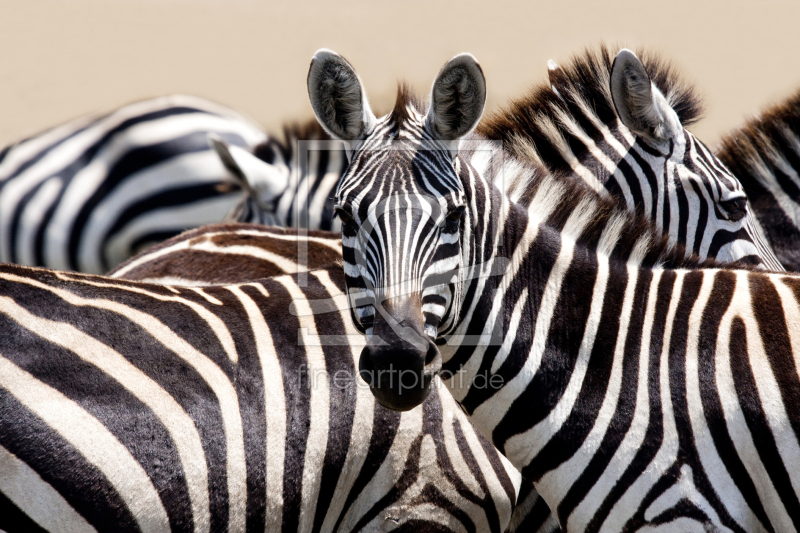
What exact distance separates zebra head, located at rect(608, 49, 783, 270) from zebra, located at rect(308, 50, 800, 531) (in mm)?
1200

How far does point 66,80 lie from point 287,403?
23.8 metres

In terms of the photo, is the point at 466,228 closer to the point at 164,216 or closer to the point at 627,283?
the point at 627,283

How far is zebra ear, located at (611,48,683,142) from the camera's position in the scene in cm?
413

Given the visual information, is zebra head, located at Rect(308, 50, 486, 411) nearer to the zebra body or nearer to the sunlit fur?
the zebra body

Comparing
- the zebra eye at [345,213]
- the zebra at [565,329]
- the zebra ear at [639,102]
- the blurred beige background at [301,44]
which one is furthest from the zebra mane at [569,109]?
the blurred beige background at [301,44]

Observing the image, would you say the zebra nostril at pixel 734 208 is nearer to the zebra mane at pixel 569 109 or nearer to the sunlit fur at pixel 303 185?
the zebra mane at pixel 569 109

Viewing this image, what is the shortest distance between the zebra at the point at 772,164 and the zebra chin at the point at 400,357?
177 inches

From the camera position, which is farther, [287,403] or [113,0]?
[113,0]

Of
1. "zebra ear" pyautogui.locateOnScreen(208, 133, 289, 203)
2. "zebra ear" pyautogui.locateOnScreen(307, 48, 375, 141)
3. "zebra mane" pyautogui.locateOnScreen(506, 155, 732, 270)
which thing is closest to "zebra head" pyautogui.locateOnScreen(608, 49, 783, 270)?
"zebra mane" pyautogui.locateOnScreen(506, 155, 732, 270)

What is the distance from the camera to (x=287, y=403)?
324cm

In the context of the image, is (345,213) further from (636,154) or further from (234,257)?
(636,154)

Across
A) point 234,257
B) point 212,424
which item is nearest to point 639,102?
point 234,257

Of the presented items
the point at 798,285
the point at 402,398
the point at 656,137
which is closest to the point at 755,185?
the point at 656,137

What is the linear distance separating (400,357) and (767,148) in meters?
4.95
